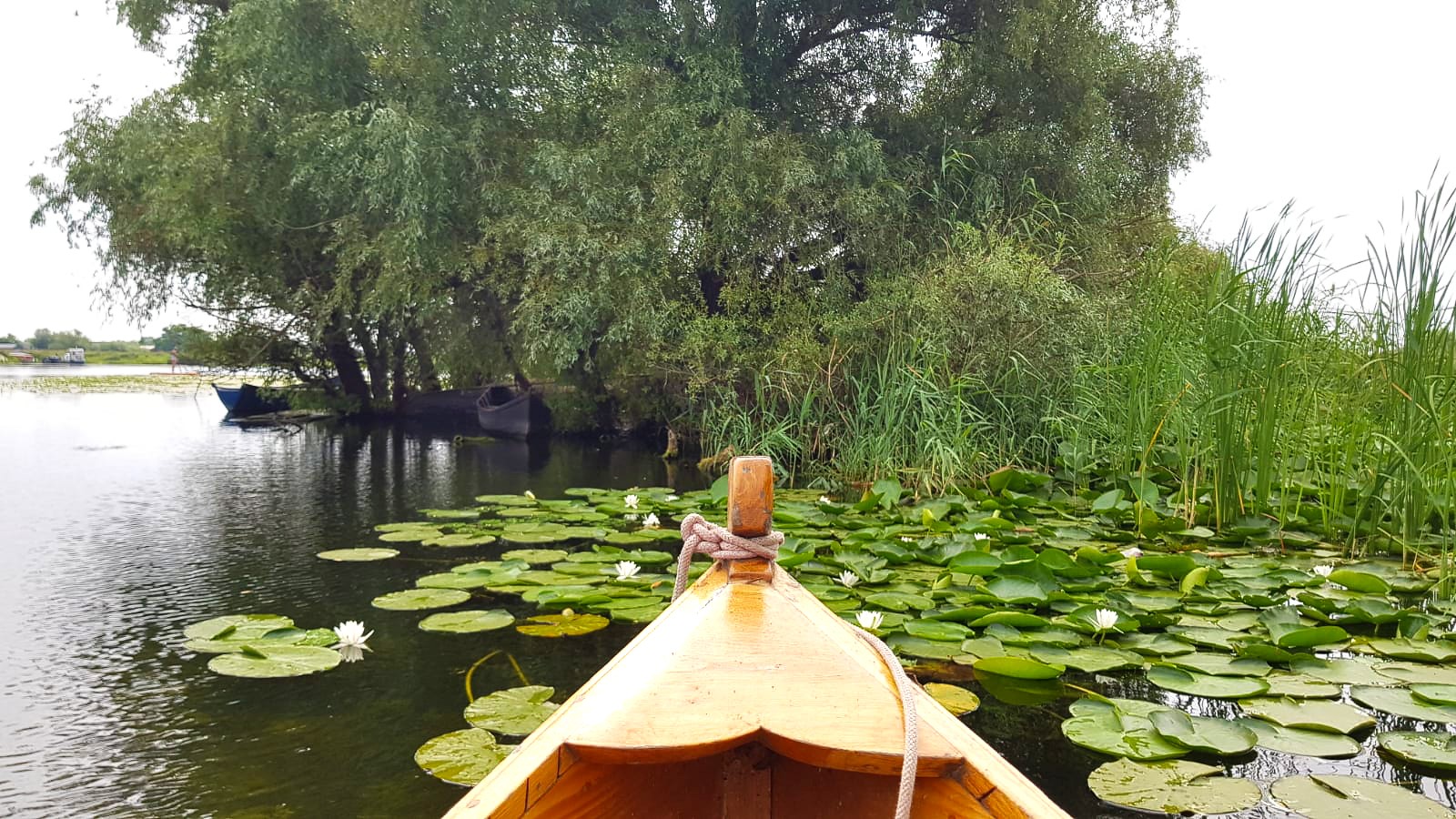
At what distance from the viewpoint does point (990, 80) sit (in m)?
9.84

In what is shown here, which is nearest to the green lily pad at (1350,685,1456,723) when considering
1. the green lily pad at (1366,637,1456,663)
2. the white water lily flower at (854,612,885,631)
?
the green lily pad at (1366,637,1456,663)

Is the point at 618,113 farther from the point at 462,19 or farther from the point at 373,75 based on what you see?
the point at 373,75

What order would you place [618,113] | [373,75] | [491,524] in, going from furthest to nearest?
[373,75], [618,113], [491,524]

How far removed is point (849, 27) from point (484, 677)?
984cm

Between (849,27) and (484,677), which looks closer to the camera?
(484,677)

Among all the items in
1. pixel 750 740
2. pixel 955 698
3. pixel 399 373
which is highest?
pixel 399 373

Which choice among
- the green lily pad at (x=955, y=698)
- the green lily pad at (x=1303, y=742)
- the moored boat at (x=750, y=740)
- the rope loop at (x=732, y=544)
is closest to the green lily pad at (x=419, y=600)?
the green lily pad at (x=955, y=698)

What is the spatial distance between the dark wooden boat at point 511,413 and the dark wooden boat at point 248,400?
4.93 metres

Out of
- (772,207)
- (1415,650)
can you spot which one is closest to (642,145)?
(772,207)

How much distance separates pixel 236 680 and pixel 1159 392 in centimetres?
459

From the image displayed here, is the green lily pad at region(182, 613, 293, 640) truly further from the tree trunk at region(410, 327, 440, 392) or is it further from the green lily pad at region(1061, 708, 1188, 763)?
the tree trunk at region(410, 327, 440, 392)

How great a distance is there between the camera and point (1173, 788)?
188cm

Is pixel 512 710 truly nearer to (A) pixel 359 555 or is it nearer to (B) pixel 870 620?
(B) pixel 870 620

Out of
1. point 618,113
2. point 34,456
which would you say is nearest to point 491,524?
point 618,113
